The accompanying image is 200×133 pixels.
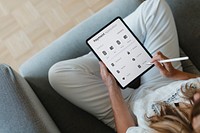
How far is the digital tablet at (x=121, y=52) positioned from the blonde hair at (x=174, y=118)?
0.15 m

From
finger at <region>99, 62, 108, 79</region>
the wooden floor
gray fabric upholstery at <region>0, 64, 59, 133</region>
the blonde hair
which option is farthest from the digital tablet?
the wooden floor

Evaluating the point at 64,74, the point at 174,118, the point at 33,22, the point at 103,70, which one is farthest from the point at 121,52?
the point at 33,22

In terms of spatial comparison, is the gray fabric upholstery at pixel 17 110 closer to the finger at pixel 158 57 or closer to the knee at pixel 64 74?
the knee at pixel 64 74

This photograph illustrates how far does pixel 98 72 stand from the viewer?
1039 millimetres

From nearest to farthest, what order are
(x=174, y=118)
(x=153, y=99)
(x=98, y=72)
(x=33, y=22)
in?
(x=174, y=118), (x=153, y=99), (x=98, y=72), (x=33, y=22)

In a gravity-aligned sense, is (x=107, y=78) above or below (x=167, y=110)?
above

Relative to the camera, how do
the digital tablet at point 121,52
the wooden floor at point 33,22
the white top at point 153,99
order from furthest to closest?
the wooden floor at point 33,22, the digital tablet at point 121,52, the white top at point 153,99

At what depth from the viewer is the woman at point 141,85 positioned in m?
0.92

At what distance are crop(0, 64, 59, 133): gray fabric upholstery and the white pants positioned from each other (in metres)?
0.14

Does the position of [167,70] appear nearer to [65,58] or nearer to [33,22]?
[65,58]

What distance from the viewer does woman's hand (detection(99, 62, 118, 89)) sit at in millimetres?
969

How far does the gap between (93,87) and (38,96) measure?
0.18 meters

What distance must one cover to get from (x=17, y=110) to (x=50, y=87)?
24 cm

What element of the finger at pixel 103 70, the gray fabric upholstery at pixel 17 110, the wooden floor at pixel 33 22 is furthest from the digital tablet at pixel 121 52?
the wooden floor at pixel 33 22
